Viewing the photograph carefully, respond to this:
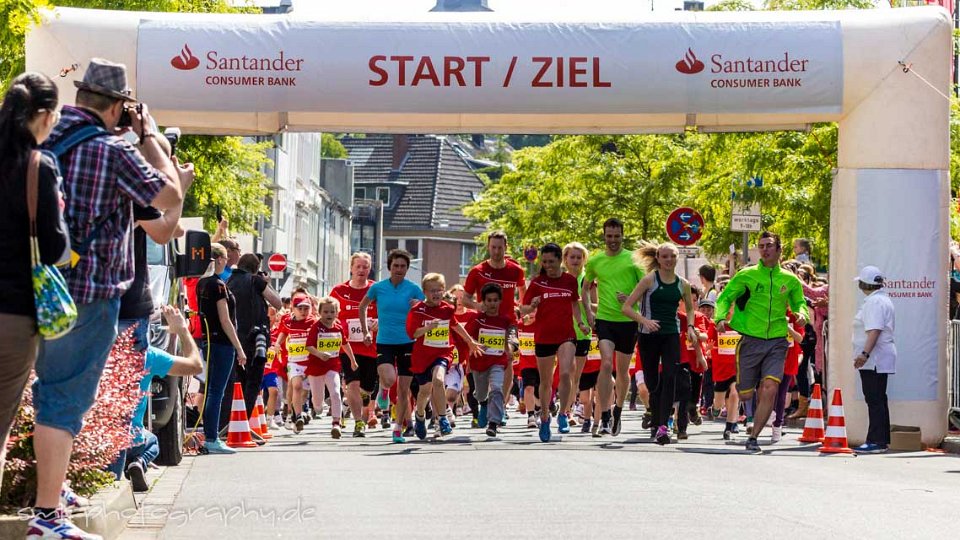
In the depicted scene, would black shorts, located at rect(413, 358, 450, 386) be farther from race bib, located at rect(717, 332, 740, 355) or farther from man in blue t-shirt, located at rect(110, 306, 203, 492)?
man in blue t-shirt, located at rect(110, 306, 203, 492)

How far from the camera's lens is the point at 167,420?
13.2 metres

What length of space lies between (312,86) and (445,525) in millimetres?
8698

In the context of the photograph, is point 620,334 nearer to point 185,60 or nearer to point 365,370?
point 365,370

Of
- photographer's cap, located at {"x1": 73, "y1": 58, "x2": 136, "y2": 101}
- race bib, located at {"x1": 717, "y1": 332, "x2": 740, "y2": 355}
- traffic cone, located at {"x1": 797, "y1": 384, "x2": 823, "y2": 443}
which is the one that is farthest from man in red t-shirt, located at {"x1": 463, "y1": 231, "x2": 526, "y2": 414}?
photographer's cap, located at {"x1": 73, "y1": 58, "x2": 136, "y2": 101}

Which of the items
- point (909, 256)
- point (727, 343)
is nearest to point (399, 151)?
point (727, 343)

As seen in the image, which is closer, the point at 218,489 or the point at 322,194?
the point at 218,489

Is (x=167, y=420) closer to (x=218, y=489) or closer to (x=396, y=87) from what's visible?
(x=218, y=489)

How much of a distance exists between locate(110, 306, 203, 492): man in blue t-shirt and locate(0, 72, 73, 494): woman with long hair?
2843 millimetres

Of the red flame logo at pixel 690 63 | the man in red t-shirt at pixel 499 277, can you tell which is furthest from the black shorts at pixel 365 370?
the red flame logo at pixel 690 63

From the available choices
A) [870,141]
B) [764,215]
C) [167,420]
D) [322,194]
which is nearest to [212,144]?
[764,215]

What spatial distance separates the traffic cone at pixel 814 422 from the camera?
59.0ft

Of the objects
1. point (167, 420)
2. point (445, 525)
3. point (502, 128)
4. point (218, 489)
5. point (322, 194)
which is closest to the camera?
point (445, 525)

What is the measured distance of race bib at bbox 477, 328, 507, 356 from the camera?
717 inches

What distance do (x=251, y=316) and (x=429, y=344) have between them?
69.3 inches
